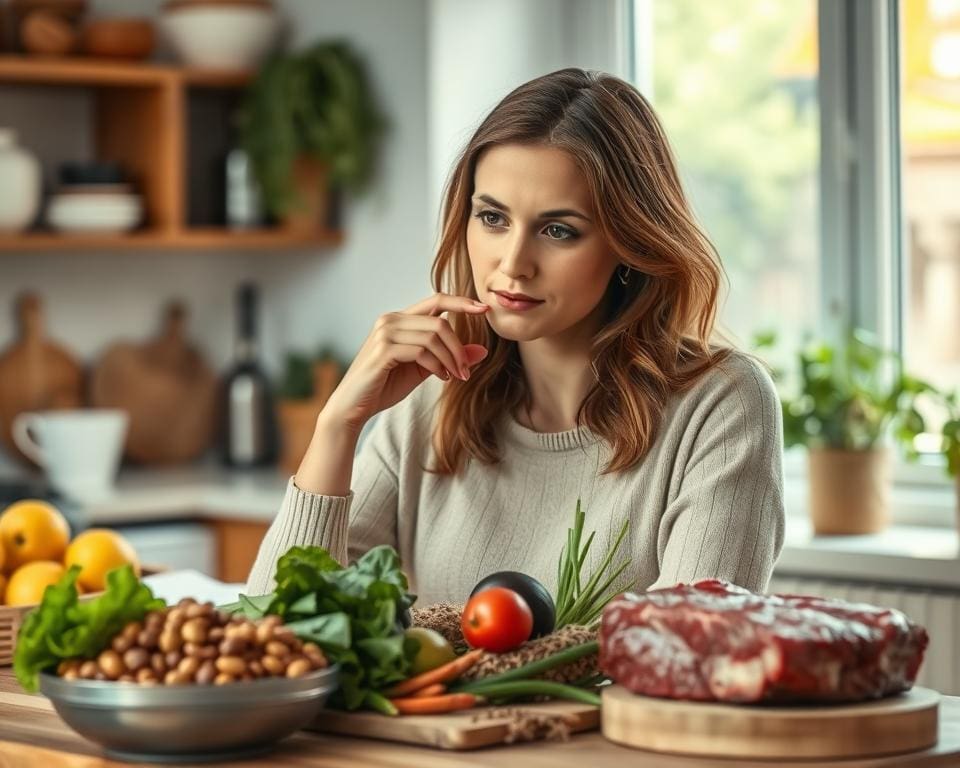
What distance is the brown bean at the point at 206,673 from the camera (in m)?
1.46

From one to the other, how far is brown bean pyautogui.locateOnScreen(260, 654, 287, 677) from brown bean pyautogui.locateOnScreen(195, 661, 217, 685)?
0.04m

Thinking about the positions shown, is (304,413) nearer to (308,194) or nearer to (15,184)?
(308,194)

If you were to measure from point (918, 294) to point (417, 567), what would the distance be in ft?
5.31

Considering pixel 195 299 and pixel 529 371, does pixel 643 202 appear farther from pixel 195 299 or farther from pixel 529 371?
pixel 195 299

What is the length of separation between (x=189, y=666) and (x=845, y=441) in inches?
87.6

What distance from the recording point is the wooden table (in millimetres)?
1460

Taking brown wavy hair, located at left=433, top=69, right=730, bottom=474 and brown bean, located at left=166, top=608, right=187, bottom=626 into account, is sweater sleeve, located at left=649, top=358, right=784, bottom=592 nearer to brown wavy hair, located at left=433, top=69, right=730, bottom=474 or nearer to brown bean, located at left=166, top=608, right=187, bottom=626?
brown wavy hair, located at left=433, top=69, right=730, bottom=474

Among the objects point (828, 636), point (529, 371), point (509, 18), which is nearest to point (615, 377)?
point (529, 371)

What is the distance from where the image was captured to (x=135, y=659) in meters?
1.48

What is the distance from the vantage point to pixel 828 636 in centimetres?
149

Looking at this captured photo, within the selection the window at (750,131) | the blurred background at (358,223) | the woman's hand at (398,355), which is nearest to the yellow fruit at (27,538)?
the woman's hand at (398,355)

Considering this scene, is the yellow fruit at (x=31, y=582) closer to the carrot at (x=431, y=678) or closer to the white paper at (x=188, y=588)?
the white paper at (x=188, y=588)

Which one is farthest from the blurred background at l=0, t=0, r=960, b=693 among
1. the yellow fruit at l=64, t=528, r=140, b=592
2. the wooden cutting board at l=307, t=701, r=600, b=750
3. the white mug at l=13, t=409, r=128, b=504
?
the wooden cutting board at l=307, t=701, r=600, b=750

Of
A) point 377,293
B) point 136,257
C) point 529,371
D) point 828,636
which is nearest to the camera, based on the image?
point 828,636
